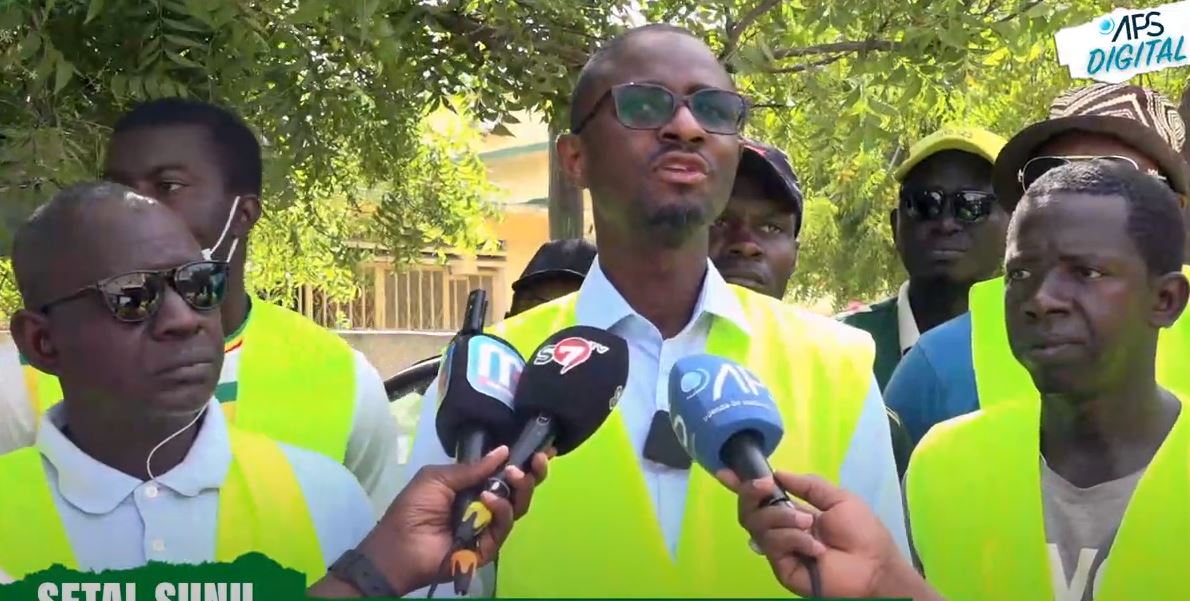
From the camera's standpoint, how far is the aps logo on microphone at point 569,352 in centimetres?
214

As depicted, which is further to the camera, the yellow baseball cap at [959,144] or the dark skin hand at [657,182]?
the yellow baseball cap at [959,144]

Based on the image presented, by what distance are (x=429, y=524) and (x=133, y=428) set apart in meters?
0.79

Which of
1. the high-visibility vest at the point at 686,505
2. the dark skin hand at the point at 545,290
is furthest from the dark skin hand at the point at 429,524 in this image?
the dark skin hand at the point at 545,290

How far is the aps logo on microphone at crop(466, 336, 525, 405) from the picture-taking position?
2.06m

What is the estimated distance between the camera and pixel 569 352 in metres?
2.17

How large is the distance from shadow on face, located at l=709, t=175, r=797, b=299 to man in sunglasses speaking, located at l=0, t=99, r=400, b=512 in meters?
1.06

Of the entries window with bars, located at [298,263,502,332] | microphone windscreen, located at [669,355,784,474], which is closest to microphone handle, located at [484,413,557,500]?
microphone windscreen, located at [669,355,784,474]

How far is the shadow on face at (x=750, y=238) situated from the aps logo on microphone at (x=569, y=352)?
166 cm

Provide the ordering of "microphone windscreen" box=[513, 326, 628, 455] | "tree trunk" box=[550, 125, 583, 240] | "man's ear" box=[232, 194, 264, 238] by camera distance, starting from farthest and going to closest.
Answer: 1. "tree trunk" box=[550, 125, 583, 240]
2. "man's ear" box=[232, 194, 264, 238]
3. "microphone windscreen" box=[513, 326, 628, 455]

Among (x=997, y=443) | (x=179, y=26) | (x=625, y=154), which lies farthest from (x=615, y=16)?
(x=997, y=443)

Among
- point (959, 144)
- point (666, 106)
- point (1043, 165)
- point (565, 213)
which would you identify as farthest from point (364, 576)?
point (565, 213)

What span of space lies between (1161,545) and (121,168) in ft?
7.28

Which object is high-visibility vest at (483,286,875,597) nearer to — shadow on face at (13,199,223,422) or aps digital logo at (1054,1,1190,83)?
shadow on face at (13,199,223,422)

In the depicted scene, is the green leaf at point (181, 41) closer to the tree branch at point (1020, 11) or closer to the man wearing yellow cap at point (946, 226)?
the man wearing yellow cap at point (946, 226)
